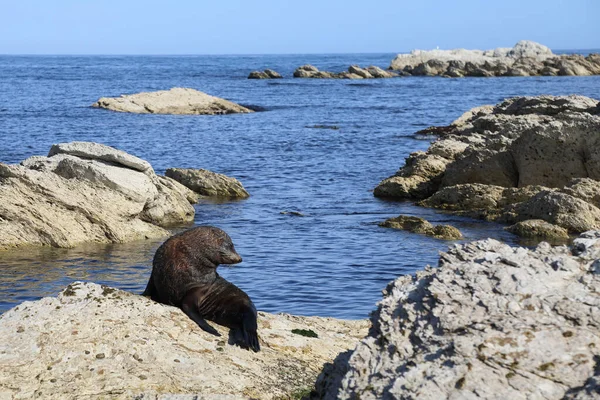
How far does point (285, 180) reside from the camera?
1219 inches

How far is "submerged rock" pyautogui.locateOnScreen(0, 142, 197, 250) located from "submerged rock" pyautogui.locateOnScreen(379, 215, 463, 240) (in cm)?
511

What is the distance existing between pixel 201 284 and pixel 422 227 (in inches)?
483

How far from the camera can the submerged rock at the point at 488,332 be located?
513 cm

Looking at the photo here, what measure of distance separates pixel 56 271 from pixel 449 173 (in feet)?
43.0

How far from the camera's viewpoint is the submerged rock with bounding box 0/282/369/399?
714 cm

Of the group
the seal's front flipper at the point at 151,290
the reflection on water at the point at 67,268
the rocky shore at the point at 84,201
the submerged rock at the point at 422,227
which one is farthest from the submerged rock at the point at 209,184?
the seal's front flipper at the point at 151,290

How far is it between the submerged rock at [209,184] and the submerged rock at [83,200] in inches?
146

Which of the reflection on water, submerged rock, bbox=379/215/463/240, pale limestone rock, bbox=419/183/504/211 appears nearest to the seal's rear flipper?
the reflection on water

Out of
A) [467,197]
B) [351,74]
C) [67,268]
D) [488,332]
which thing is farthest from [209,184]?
[351,74]

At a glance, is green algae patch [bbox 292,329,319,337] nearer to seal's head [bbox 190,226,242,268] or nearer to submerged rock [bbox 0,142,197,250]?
seal's head [bbox 190,226,242,268]

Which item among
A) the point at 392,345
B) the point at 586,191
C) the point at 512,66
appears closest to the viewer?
the point at 392,345

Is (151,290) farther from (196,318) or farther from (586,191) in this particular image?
(586,191)

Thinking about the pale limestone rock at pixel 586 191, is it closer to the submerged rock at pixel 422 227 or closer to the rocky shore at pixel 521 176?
the rocky shore at pixel 521 176

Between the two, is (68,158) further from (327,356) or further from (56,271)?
(327,356)
